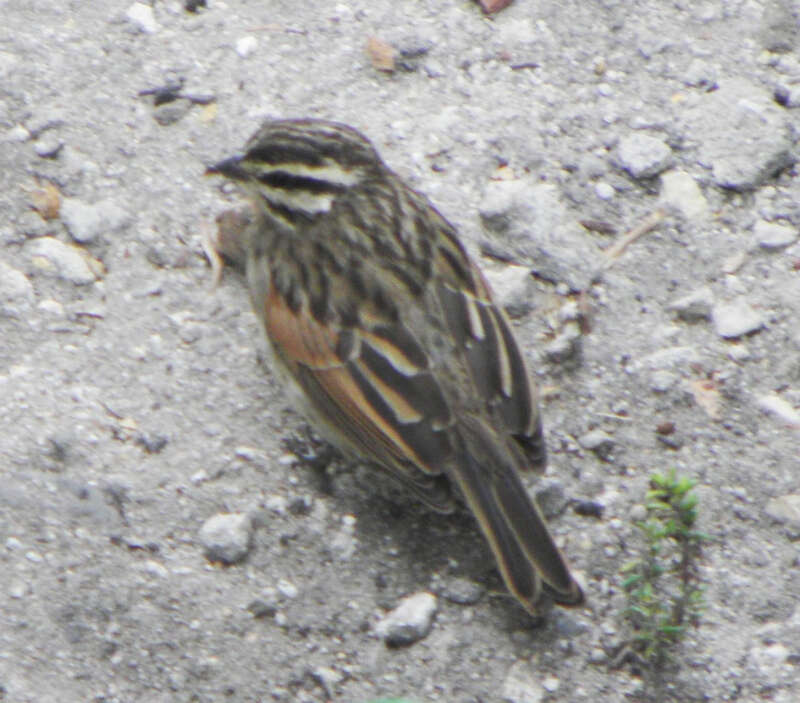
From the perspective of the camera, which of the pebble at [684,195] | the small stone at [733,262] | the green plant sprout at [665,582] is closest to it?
the green plant sprout at [665,582]

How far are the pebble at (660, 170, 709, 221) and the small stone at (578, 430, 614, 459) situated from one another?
1347 millimetres

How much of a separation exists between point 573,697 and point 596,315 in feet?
6.35

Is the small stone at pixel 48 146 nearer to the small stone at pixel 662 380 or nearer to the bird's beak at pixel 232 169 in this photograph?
the bird's beak at pixel 232 169

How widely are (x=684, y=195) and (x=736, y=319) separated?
78 cm

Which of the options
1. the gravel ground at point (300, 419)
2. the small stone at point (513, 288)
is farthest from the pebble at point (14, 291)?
the small stone at point (513, 288)

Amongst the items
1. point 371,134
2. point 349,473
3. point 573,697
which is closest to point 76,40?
point 371,134

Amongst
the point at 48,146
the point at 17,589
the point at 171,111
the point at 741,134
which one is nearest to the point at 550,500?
the point at 17,589

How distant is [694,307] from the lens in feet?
22.8

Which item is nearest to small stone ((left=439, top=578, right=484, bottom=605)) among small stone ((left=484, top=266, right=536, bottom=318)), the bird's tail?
the bird's tail

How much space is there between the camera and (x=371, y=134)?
7.65 meters

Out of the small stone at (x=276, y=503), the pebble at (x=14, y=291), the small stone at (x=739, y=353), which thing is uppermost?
the small stone at (x=739, y=353)

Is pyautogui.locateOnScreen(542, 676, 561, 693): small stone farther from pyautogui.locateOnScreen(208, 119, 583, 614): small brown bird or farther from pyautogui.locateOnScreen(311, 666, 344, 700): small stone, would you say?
pyautogui.locateOnScreen(311, 666, 344, 700): small stone

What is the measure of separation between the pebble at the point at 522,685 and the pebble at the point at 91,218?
2.84 meters

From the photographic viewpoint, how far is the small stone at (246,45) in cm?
795
